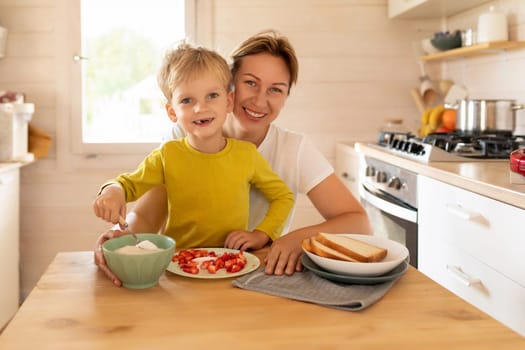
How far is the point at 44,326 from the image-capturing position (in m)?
0.82

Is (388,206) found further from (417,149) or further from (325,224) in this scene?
(325,224)

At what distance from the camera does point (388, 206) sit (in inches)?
99.6

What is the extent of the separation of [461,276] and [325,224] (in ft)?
2.16

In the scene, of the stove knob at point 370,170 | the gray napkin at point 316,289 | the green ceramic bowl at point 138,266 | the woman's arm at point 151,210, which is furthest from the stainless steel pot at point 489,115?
the green ceramic bowl at point 138,266

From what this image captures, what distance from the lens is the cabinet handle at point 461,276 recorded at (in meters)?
1.81

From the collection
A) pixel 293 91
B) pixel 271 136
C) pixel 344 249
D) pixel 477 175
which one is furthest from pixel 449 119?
pixel 344 249

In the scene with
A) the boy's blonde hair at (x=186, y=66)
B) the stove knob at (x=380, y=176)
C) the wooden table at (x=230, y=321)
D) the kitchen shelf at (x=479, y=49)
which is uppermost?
the kitchen shelf at (x=479, y=49)

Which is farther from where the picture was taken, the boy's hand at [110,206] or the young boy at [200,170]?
the young boy at [200,170]

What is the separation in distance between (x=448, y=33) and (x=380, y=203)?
1144mm

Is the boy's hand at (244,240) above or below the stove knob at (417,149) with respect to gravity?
below

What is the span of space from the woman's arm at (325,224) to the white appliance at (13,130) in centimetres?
187

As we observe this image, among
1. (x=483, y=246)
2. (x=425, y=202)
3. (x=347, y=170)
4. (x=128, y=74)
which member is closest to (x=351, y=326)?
(x=483, y=246)

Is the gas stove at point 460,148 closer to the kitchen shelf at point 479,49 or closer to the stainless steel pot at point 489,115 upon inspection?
the stainless steel pot at point 489,115

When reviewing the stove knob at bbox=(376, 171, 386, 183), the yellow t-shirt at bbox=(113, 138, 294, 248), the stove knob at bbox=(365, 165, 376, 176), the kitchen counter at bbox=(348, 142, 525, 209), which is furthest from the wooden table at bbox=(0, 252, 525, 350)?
the stove knob at bbox=(365, 165, 376, 176)
